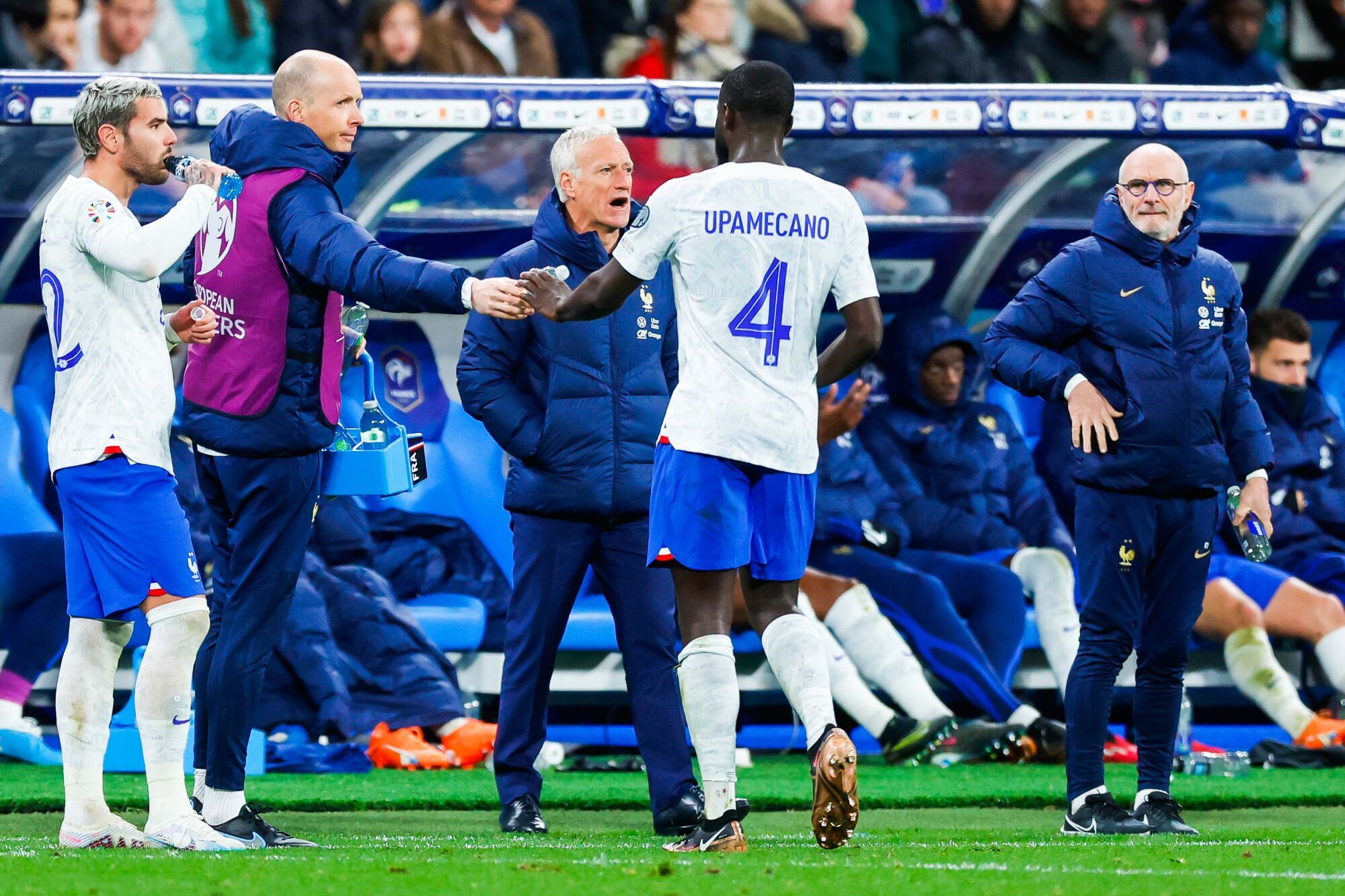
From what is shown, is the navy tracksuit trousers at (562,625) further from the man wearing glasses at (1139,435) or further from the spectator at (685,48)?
the spectator at (685,48)

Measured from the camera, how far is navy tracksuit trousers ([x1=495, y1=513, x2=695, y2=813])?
5.85 m

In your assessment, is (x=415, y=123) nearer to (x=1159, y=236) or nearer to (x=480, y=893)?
(x=1159, y=236)

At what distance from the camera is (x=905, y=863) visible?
462 cm

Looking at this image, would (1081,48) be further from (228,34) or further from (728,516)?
(728,516)

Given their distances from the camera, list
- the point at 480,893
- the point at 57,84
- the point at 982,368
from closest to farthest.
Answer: the point at 480,893, the point at 57,84, the point at 982,368

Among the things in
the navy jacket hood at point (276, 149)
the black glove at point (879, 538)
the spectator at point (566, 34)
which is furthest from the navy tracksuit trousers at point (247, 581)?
the spectator at point (566, 34)

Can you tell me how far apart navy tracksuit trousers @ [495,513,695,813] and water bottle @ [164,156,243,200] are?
1.36 m

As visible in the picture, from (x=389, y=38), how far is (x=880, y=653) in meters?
4.24

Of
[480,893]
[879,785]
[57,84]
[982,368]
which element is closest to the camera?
[480,893]

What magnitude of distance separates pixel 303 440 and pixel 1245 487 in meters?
2.71

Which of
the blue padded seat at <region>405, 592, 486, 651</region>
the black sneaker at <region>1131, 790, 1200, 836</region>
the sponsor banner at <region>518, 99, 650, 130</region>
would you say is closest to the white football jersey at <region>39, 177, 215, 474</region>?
the black sneaker at <region>1131, 790, 1200, 836</region>

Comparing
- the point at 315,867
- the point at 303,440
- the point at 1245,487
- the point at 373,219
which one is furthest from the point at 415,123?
the point at 315,867

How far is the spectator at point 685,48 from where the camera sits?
1095 centimetres

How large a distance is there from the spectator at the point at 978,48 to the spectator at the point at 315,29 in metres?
3.10
